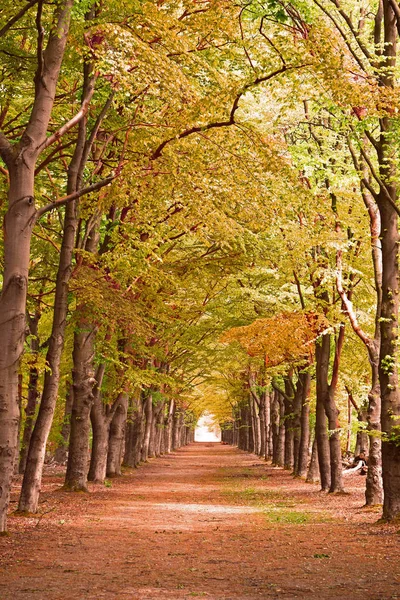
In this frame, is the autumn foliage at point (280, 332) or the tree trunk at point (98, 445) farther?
the tree trunk at point (98, 445)

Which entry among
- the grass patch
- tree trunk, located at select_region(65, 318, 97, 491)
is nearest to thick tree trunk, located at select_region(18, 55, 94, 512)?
the grass patch

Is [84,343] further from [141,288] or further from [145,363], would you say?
[145,363]

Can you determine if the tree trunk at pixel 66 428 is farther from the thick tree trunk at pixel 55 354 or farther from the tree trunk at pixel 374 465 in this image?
the thick tree trunk at pixel 55 354

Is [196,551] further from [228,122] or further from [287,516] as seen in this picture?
[228,122]

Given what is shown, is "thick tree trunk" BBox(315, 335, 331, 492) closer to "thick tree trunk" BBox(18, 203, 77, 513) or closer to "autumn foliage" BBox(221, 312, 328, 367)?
"autumn foliage" BBox(221, 312, 328, 367)

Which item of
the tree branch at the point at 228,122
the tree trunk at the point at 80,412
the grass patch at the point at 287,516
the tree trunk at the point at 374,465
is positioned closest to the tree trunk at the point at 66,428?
the tree trunk at the point at 80,412

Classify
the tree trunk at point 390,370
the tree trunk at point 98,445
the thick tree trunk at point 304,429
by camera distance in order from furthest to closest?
1. the thick tree trunk at point 304,429
2. the tree trunk at point 98,445
3. the tree trunk at point 390,370

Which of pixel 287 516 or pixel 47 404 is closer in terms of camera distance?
pixel 47 404

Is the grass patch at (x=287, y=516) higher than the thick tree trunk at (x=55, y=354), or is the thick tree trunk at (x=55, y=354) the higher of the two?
the thick tree trunk at (x=55, y=354)

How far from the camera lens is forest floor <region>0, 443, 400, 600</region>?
836cm

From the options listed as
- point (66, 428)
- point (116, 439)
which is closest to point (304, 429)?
point (116, 439)

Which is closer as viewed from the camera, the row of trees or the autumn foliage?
the row of trees

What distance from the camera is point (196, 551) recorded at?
11570mm

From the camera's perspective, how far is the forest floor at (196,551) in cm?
836
